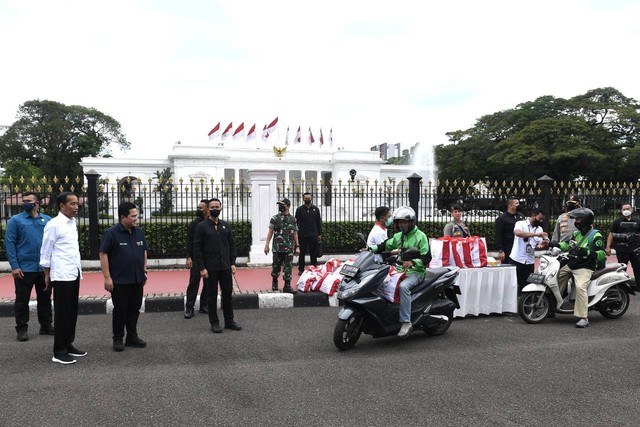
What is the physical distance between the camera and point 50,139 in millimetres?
51594

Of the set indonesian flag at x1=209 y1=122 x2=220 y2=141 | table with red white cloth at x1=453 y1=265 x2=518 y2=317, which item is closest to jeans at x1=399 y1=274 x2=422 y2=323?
table with red white cloth at x1=453 y1=265 x2=518 y2=317

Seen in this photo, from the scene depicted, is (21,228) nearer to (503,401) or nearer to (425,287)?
(425,287)

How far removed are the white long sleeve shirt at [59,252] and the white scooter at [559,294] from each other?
16.5 ft

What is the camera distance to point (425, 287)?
5.52 metres

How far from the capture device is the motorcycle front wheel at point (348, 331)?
4.97 metres

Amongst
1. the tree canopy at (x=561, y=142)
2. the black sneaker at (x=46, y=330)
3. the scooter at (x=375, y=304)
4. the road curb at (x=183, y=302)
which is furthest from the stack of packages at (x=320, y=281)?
the tree canopy at (x=561, y=142)

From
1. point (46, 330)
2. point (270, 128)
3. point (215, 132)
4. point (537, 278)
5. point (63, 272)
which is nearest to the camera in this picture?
point (63, 272)

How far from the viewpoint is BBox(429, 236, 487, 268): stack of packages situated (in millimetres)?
6598

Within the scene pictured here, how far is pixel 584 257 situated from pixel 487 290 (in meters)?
1.26

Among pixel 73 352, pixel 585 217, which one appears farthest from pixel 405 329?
pixel 73 352

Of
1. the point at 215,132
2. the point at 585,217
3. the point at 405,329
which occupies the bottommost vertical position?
the point at 405,329

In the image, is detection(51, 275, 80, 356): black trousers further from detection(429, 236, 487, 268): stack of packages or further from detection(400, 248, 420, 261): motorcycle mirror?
detection(429, 236, 487, 268): stack of packages

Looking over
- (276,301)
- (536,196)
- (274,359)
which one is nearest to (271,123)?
(536,196)

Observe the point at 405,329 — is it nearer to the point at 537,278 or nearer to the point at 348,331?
the point at 348,331
